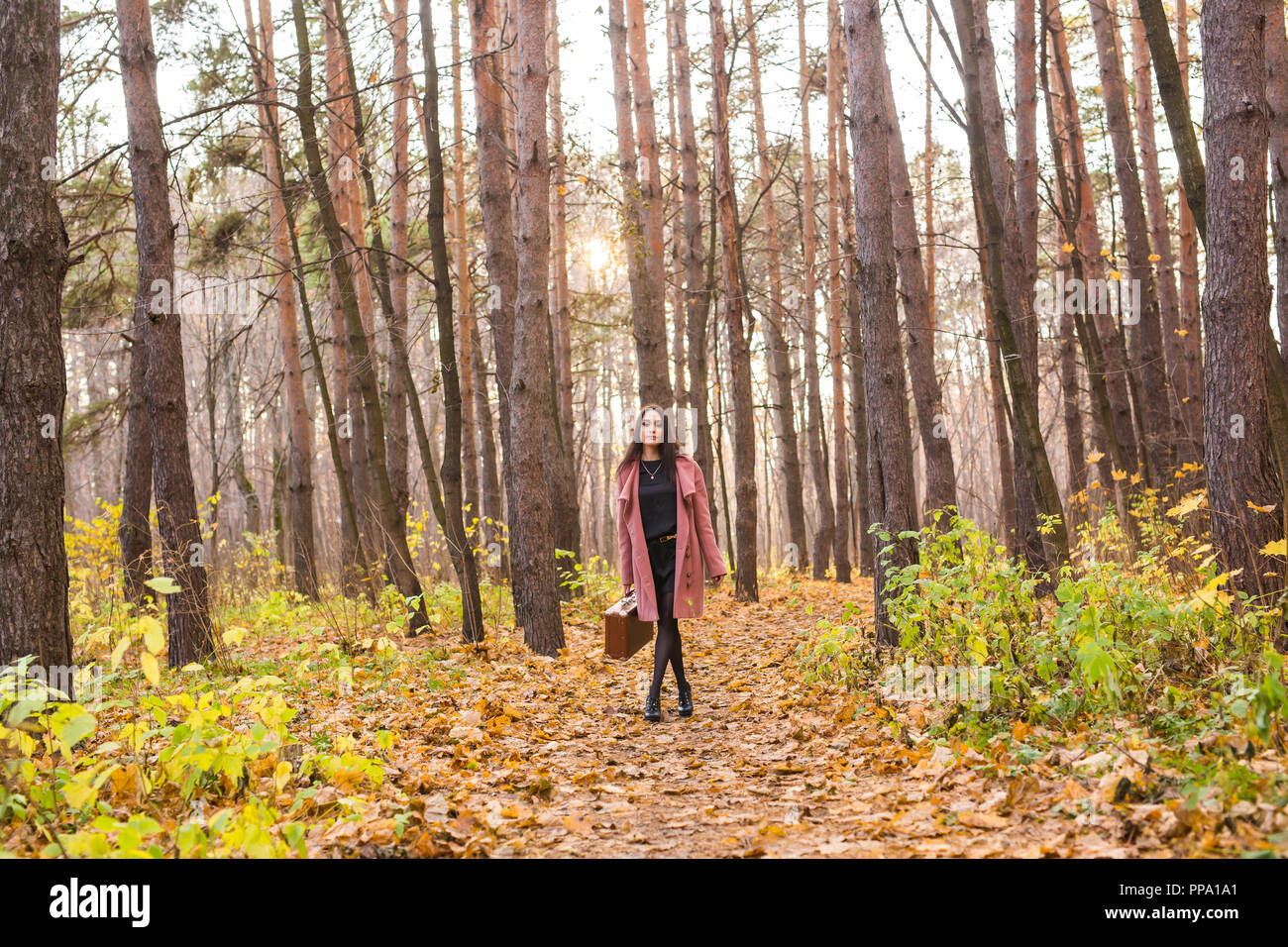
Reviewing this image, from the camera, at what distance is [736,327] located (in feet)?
39.8

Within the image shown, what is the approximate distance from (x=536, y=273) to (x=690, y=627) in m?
4.81

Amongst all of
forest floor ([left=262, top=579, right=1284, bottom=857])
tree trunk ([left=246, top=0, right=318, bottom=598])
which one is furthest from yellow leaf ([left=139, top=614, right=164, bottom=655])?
tree trunk ([left=246, top=0, right=318, bottom=598])

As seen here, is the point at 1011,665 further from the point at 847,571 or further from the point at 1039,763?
the point at 847,571

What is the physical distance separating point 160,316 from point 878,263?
5.92 meters

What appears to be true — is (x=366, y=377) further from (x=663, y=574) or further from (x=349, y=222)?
(x=349, y=222)

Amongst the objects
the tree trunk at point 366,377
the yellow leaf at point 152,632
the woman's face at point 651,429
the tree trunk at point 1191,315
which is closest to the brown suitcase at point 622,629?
the woman's face at point 651,429

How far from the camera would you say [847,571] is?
1627 cm

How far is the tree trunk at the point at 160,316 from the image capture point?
739 cm

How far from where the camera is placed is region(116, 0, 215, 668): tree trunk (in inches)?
291

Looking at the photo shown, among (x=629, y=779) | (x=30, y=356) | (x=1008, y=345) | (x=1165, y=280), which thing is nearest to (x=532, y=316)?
(x=30, y=356)

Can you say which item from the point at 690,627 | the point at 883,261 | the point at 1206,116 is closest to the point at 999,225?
the point at 883,261

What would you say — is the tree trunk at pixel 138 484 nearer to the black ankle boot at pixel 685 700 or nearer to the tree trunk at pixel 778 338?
the black ankle boot at pixel 685 700

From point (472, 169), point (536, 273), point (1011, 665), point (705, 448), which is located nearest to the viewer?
point (1011, 665)

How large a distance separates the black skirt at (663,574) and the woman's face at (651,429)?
0.71 m
